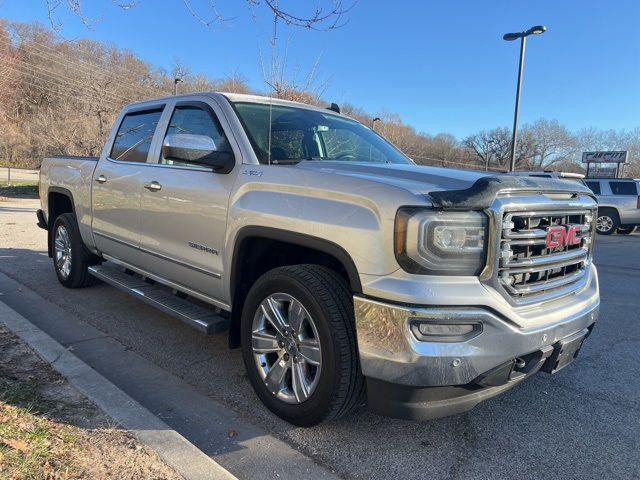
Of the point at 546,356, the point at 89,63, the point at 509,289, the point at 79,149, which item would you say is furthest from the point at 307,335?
the point at 89,63

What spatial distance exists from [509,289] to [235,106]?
7.69ft

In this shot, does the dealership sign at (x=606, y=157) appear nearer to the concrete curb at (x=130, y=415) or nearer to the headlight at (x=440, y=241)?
the headlight at (x=440, y=241)

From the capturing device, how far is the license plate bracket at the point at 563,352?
2.61m

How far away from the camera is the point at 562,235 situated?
266 centimetres

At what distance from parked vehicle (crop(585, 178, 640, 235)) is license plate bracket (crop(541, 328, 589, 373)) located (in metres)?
16.5

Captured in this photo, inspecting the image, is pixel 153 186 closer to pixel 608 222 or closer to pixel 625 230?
pixel 608 222

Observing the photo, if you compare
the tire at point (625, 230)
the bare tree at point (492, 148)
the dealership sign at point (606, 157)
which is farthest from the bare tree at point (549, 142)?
the tire at point (625, 230)

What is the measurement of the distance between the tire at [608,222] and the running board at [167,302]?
685 inches

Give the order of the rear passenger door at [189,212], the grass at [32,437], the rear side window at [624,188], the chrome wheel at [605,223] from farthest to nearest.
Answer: the chrome wheel at [605,223], the rear side window at [624,188], the rear passenger door at [189,212], the grass at [32,437]

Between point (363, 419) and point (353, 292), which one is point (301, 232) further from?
point (363, 419)

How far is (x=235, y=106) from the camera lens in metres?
3.58

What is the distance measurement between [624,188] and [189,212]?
1830 cm

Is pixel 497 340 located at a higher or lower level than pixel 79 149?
lower

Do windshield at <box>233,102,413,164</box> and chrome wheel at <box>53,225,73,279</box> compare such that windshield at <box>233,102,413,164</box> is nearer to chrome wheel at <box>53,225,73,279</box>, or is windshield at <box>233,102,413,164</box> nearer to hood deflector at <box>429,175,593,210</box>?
hood deflector at <box>429,175,593,210</box>
